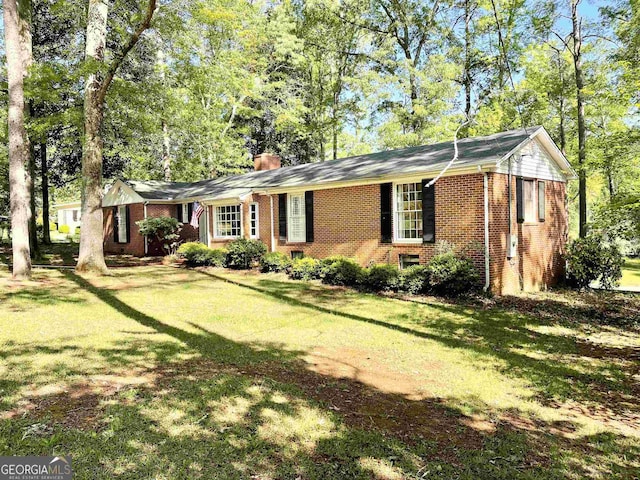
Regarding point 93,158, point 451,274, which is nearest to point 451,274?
point 451,274

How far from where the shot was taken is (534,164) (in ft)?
41.6

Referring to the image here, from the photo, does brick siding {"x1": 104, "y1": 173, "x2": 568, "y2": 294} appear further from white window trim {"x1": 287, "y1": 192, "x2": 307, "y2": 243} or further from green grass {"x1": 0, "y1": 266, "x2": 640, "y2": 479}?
green grass {"x1": 0, "y1": 266, "x2": 640, "y2": 479}

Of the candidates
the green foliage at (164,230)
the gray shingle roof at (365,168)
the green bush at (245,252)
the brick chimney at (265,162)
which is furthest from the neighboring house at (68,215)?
the green bush at (245,252)

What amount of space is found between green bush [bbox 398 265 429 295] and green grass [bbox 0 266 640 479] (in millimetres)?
1686

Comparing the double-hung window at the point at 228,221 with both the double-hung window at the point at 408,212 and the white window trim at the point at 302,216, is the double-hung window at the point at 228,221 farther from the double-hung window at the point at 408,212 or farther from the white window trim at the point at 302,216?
the double-hung window at the point at 408,212

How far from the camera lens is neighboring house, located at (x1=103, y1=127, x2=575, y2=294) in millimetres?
10938

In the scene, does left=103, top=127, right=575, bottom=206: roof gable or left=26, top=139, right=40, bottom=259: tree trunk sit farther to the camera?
left=26, top=139, right=40, bottom=259: tree trunk

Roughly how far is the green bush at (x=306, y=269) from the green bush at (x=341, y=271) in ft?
0.96

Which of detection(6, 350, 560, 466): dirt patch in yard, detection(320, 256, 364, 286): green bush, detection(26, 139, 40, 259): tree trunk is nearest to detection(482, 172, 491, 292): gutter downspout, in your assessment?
detection(320, 256, 364, 286): green bush

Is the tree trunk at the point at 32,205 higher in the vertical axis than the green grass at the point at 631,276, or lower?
higher

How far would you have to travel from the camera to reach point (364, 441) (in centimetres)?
369

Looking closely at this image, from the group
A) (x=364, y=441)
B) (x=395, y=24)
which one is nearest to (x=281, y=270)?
(x=364, y=441)

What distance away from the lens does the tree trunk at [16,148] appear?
35.1 feet

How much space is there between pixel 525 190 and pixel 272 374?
1008 cm
